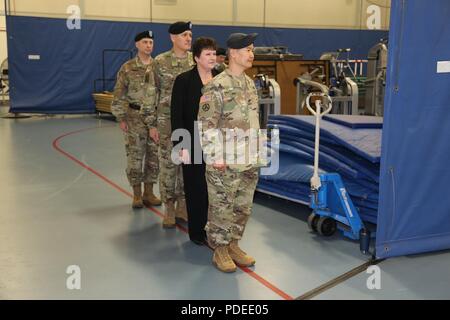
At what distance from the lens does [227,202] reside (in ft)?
11.7

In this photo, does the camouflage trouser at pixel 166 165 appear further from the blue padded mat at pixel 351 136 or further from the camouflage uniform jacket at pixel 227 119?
the blue padded mat at pixel 351 136

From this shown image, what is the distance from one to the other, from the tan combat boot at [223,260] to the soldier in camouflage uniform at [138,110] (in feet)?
5.72

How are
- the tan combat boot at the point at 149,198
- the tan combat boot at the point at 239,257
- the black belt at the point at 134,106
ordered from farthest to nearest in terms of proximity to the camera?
1. the tan combat boot at the point at 149,198
2. the black belt at the point at 134,106
3. the tan combat boot at the point at 239,257

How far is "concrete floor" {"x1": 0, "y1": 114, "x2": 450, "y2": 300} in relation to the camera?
132 inches

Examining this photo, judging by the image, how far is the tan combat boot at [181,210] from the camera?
16.0 feet

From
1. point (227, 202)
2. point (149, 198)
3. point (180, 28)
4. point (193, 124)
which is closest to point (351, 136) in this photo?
point (193, 124)

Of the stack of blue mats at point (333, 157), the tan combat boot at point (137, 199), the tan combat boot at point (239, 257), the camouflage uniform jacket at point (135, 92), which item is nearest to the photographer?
the tan combat boot at point (239, 257)

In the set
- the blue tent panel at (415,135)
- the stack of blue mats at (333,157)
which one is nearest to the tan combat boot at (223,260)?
the blue tent panel at (415,135)

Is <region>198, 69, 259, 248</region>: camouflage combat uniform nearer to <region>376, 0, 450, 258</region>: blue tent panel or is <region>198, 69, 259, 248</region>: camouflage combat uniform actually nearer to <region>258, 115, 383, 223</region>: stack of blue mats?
<region>376, 0, 450, 258</region>: blue tent panel

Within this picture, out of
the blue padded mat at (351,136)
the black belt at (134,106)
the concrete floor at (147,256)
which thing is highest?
the black belt at (134,106)

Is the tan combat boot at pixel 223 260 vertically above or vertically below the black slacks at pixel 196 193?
below

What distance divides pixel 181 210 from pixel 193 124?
1085 millimetres

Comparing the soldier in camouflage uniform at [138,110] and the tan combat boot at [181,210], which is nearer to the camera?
the tan combat boot at [181,210]

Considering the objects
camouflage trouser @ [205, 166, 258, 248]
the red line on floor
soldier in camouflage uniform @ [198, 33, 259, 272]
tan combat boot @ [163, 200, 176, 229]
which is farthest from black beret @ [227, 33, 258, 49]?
tan combat boot @ [163, 200, 176, 229]
